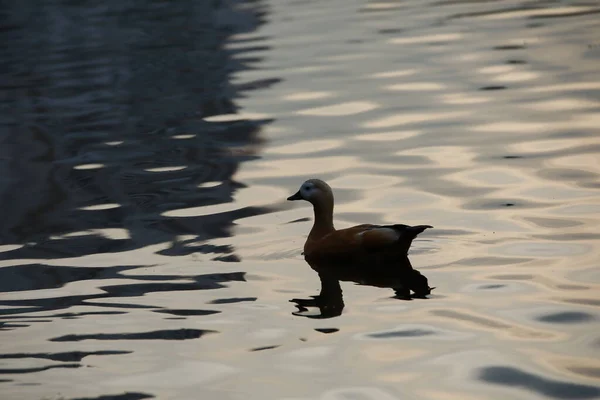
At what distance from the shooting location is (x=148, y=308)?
9.52 metres

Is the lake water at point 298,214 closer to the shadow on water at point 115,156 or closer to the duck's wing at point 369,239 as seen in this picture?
the shadow on water at point 115,156

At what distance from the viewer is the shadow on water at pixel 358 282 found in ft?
30.9

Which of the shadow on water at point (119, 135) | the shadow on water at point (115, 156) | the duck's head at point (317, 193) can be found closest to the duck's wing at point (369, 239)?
the duck's head at point (317, 193)

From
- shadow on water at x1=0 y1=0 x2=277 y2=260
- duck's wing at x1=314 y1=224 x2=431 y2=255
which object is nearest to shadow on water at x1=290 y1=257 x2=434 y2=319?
duck's wing at x1=314 y1=224 x2=431 y2=255

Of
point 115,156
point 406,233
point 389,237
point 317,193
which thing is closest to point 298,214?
point 317,193

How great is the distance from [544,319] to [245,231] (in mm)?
3995

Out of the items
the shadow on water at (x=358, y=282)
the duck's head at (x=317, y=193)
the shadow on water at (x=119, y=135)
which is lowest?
A: the shadow on water at (x=119, y=135)

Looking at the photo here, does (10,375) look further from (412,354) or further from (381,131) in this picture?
(381,131)

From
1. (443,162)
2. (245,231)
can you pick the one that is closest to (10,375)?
(245,231)

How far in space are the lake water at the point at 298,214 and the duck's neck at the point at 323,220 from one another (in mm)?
283

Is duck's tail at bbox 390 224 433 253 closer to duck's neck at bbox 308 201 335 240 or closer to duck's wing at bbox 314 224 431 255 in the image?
duck's wing at bbox 314 224 431 255

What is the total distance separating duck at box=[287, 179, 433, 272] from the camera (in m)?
10.4

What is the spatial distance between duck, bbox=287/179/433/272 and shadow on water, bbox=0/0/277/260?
907 millimetres

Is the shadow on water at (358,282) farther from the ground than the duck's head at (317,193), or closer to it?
closer to it
